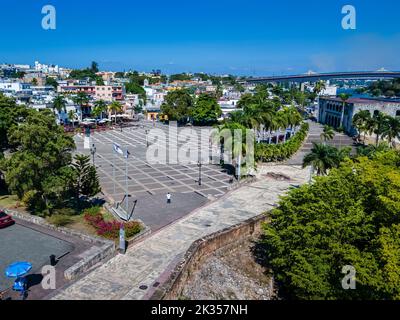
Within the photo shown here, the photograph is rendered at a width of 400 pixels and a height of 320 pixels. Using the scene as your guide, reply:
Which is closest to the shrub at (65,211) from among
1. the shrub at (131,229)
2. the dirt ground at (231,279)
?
the shrub at (131,229)

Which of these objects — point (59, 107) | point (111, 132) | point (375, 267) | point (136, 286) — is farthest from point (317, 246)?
point (59, 107)

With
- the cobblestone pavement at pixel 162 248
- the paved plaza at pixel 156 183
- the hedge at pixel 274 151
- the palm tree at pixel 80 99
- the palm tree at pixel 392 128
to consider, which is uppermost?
the palm tree at pixel 80 99

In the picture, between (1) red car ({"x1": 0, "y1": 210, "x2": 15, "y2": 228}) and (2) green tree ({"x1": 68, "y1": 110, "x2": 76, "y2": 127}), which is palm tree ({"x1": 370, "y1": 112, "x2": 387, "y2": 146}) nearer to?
(1) red car ({"x1": 0, "y1": 210, "x2": 15, "y2": 228})

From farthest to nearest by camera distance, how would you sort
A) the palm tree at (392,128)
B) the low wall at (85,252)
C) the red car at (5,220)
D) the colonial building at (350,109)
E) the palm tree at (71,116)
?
1. the palm tree at (71,116)
2. the colonial building at (350,109)
3. the palm tree at (392,128)
4. the red car at (5,220)
5. the low wall at (85,252)

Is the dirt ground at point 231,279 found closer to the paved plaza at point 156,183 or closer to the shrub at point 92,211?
the paved plaza at point 156,183

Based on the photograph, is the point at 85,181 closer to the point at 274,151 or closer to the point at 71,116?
the point at 274,151
